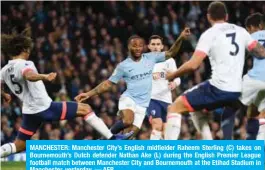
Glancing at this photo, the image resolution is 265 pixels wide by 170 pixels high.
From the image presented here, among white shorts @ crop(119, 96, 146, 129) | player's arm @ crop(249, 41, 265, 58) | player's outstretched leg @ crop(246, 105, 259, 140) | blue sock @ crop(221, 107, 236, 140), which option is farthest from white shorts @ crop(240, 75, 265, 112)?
white shorts @ crop(119, 96, 146, 129)

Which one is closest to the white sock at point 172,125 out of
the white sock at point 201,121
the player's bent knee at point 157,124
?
the white sock at point 201,121

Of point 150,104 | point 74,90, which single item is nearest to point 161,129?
point 150,104

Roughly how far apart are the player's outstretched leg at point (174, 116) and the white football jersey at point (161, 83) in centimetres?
366

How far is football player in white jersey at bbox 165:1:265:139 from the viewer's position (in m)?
11.7

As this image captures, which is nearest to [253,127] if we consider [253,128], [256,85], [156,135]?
[253,128]

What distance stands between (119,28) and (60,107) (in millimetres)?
11490

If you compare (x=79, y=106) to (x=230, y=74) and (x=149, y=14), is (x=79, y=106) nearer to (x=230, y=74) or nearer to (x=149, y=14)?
(x=230, y=74)

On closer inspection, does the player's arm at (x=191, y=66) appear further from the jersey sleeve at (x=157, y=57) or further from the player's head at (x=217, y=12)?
the jersey sleeve at (x=157, y=57)

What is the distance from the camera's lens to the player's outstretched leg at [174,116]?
467 inches

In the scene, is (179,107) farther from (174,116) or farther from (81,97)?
(81,97)

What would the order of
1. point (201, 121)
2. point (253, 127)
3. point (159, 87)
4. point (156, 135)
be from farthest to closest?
point (159, 87) < point (156, 135) < point (253, 127) < point (201, 121)

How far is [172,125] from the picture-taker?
12.1 metres

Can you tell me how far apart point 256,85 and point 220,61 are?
5.37ft

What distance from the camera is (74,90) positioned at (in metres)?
22.1
